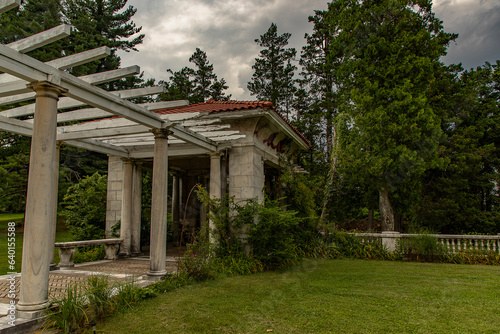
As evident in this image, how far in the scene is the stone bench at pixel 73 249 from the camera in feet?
26.0

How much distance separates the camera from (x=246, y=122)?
9.04 meters

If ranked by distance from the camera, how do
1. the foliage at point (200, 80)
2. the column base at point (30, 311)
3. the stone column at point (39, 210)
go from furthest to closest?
1. the foliage at point (200, 80)
2. the stone column at point (39, 210)
3. the column base at point (30, 311)

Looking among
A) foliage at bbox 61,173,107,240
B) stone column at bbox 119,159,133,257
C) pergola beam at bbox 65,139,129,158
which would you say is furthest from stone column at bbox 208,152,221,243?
foliage at bbox 61,173,107,240

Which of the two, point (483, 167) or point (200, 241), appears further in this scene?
point (483, 167)

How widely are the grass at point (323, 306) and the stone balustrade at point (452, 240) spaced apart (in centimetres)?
313

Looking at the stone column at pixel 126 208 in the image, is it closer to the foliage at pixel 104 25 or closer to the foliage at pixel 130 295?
the foliage at pixel 130 295

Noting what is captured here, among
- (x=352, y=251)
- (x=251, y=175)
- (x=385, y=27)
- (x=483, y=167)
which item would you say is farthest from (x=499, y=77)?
(x=251, y=175)

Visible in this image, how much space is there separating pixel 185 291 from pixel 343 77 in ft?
37.9

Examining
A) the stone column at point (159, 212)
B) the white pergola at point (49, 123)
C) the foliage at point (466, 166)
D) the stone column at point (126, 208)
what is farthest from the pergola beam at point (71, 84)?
the foliage at point (466, 166)

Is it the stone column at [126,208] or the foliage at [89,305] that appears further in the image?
the stone column at [126,208]

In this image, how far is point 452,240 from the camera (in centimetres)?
1030

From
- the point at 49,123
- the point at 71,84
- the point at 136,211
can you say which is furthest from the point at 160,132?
the point at 136,211

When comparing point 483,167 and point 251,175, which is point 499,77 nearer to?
point 483,167

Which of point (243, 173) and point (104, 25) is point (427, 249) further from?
point (104, 25)
